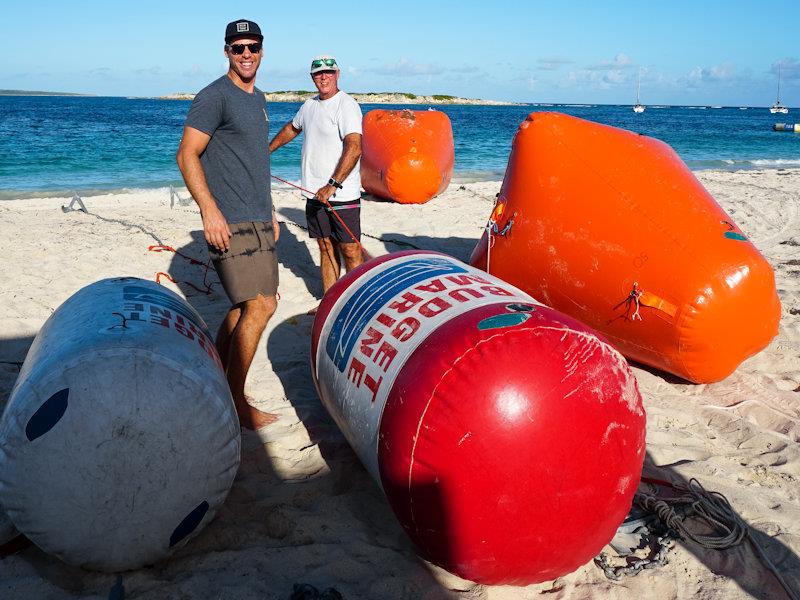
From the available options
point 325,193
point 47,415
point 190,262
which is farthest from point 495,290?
point 190,262

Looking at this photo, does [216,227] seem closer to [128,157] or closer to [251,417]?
[251,417]

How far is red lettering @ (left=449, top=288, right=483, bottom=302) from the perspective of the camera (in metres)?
2.62

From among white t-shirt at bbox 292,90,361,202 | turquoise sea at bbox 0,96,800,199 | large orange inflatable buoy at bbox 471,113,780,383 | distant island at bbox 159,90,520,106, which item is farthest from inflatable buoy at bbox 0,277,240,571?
distant island at bbox 159,90,520,106

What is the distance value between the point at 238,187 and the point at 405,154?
20.9 ft

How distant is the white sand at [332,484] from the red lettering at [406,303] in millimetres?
898

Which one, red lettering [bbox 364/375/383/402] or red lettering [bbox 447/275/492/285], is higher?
red lettering [bbox 447/275/492/285]

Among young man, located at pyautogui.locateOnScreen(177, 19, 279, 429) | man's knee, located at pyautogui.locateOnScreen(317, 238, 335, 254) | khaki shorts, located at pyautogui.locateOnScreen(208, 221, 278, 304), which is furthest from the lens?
man's knee, located at pyautogui.locateOnScreen(317, 238, 335, 254)

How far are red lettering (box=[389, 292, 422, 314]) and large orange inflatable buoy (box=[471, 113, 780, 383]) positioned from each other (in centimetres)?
166

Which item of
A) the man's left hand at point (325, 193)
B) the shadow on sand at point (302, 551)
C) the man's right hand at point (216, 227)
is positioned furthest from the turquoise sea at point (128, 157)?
the shadow on sand at point (302, 551)

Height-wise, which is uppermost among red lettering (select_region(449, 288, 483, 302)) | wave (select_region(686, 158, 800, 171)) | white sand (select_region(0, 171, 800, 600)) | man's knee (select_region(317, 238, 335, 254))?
red lettering (select_region(449, 288, 483, 302))

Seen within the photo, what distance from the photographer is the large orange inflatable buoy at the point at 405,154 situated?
9.55 m

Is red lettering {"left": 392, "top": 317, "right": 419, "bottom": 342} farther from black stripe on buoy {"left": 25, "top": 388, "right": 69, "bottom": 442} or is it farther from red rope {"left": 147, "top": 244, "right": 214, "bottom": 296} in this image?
red rope {"left": 147, "top": 244, "right": 214, "bottom": 296}

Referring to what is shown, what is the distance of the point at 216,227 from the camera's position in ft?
10.8

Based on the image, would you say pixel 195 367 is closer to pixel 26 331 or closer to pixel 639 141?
pixel 26 331
